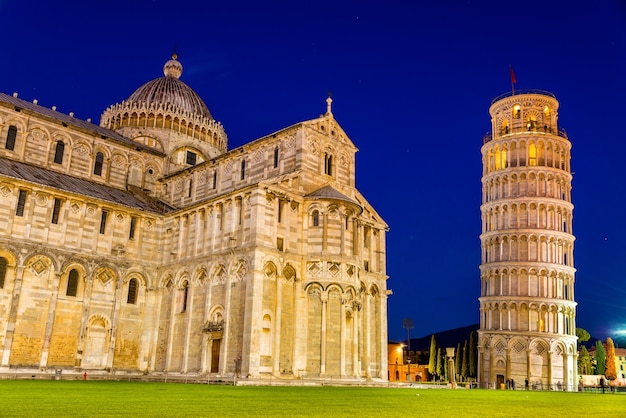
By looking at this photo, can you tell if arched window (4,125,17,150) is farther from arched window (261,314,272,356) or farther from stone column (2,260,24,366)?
arched window (261,314,272,356)

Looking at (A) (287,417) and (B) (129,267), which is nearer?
(A) (287,417)

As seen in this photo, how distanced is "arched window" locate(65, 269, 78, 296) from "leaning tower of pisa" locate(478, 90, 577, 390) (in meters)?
44.5

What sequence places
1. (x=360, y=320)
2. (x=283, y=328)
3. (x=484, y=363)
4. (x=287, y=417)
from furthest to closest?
(x=484, y=363)
(x=360, y=320)
(x=283, y=328)
(x=287, y=417)

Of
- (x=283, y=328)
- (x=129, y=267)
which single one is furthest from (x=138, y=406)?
(x=129, y=267)

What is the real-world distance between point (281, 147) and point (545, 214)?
40.5 m

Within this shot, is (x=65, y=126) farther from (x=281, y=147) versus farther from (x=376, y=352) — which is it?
(x=376, y=352)

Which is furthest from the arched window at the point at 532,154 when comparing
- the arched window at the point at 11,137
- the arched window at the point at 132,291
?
the arched window at the point at 11,137

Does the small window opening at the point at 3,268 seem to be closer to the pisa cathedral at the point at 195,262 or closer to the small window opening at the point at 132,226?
the pisa cathedral at the point at 195,262

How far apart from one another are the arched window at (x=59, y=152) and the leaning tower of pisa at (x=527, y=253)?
47.9 metres

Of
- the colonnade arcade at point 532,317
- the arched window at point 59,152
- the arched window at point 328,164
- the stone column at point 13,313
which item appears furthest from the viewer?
the colonnade arcade at point 532,317

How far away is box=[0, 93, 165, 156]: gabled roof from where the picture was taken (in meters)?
46.2

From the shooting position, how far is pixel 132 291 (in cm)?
4428

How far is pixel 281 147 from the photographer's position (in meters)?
43.9

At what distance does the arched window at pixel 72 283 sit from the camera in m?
41.2
